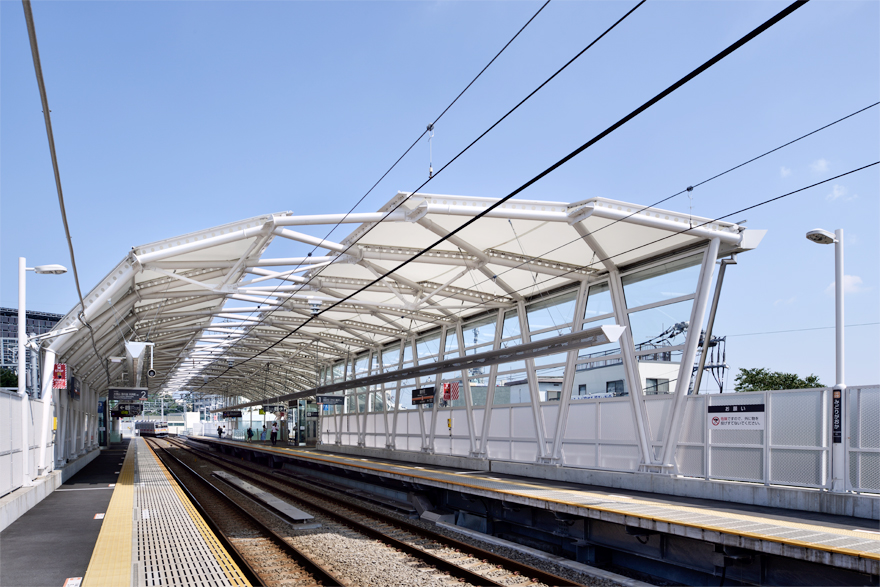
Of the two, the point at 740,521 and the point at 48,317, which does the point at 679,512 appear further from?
the point at 48,317

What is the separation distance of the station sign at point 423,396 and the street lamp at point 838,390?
608 inches

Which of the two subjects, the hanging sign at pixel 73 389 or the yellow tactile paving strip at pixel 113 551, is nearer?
the yellow tactile paving strip at pixel 113 551

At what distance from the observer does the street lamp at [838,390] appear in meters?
10.9

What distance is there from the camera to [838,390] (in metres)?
11.1

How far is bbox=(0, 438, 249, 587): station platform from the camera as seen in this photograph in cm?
793

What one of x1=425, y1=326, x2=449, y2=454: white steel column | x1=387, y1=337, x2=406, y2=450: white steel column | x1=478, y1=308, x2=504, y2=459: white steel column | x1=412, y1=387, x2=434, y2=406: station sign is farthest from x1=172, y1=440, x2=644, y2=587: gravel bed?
x1=387, y1=337, x2=406, y2=450: white steel column

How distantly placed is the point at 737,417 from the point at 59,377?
17.1 m

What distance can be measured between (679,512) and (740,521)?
1.18 meters

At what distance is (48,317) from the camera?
106000mm

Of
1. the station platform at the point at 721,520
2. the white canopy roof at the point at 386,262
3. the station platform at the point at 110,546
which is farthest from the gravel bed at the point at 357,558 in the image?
the white canopy roof at the point at 386,262

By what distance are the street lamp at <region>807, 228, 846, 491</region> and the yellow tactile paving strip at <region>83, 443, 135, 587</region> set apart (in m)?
10.9

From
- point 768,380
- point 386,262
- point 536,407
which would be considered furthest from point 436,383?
point 768,380

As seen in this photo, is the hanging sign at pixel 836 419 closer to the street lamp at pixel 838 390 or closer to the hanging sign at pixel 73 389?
the street lamp at pixel 838 390

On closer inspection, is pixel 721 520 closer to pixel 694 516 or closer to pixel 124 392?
pixel 694 516
